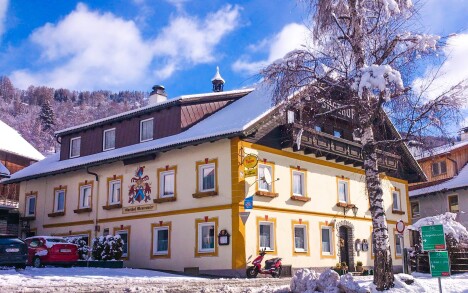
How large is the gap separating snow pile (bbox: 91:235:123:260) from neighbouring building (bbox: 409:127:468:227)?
886 inches

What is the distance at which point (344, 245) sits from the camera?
29.9m

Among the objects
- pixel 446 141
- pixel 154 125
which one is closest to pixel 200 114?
pixel 154 125

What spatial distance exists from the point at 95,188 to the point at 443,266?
21.5 meters

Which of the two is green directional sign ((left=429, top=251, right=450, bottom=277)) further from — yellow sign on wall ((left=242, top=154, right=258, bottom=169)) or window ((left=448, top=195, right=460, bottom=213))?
window ((left=448, top=195, right=460, bottom=213))

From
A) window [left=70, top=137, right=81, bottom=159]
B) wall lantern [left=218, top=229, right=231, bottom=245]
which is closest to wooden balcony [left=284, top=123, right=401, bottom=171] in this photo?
wall lantern [left=218, top=229, right=231, bottom=245]

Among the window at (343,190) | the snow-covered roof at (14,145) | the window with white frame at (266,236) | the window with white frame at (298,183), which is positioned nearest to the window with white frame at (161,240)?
the window with white frame at (266,236)

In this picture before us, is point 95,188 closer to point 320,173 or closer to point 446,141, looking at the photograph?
point 320,173

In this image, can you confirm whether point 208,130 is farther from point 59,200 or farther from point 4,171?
point 4,171

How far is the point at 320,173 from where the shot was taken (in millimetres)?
29094

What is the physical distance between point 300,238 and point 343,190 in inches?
196

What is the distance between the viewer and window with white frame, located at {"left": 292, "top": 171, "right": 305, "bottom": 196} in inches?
1080

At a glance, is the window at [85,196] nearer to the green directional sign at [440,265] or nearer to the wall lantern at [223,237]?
the wall lantern at [223,237]

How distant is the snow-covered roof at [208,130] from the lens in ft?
80.6

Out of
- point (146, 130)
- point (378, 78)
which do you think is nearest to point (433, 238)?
point (378, 78)
